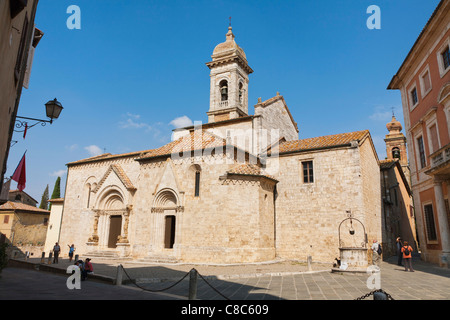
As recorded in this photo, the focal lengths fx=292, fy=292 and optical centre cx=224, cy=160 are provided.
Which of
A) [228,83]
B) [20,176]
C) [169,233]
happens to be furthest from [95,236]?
[228,83]

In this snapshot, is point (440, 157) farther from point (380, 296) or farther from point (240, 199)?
point (380, 296)

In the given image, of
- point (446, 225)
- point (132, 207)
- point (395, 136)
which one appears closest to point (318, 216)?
point (446, 225)

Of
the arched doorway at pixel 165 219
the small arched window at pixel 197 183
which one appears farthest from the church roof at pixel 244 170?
the arched doorway at pixel 165 219

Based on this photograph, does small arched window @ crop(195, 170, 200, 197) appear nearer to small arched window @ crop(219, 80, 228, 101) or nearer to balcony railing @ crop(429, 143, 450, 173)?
small arched window @ crop(219, 80, 228, 101)

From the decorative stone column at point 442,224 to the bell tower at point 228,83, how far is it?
16815 millimetres

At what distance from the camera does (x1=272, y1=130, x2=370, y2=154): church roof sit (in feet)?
63.7

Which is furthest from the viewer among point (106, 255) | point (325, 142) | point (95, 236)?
point (95, 236)

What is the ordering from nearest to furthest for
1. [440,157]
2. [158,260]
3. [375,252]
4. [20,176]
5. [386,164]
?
[20,176] < [440,157] < [375,252] < [158,260] < [386,164]

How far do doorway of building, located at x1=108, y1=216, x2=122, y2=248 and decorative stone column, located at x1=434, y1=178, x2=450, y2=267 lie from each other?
21672 mm

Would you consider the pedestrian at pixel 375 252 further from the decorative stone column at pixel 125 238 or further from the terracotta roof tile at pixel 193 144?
the decorative stone column at pixel 125 238

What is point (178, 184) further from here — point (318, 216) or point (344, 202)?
point (344, 202)

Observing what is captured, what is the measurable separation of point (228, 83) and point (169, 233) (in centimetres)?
1589

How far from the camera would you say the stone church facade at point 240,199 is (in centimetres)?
1806

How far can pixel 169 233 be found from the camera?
20.1 m
